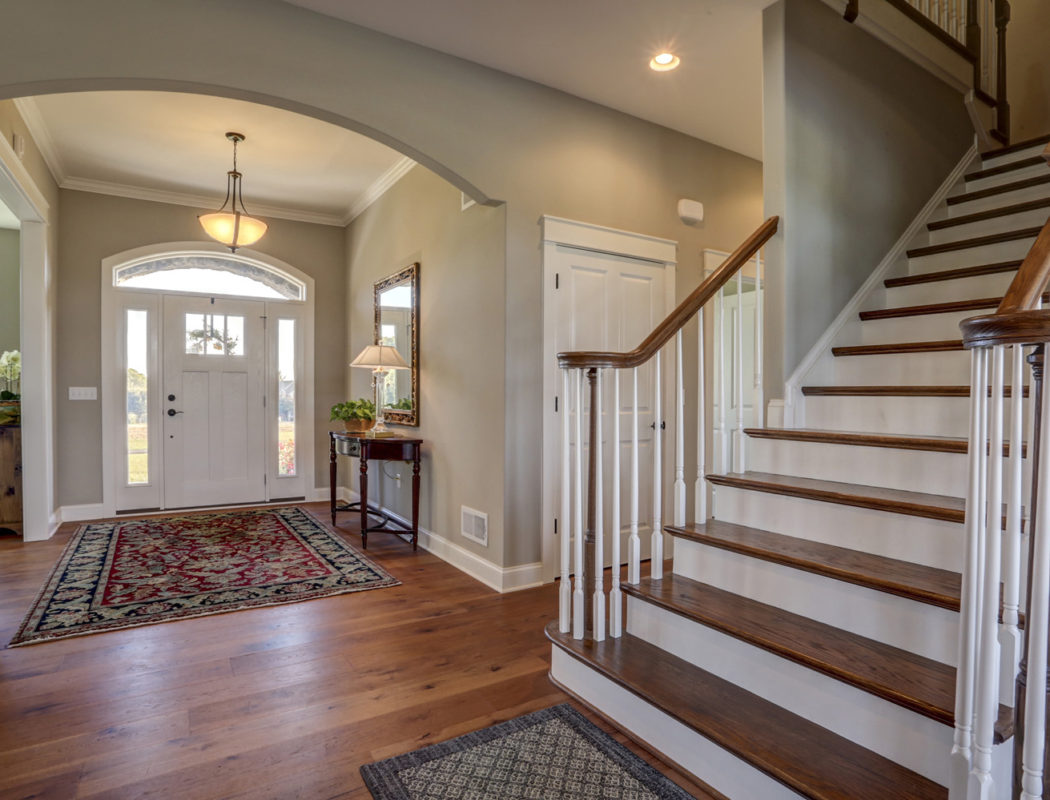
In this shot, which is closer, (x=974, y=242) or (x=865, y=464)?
(x=865, y=464)

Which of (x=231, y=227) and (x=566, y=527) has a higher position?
(x=231, y=227)

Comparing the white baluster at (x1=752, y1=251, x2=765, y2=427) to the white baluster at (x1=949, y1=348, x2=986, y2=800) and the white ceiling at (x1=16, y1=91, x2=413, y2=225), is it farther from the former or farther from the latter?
the white ceiling at (x1=16, y1=91, x2=413, y2=225)

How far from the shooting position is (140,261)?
5457mm

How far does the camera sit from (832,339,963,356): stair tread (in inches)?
102

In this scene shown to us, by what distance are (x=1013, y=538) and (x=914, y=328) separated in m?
2.08

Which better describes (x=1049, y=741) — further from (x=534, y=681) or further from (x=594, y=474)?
(x=534, y=681)

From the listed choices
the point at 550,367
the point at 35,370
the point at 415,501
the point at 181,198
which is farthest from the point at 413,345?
the point at 181,198

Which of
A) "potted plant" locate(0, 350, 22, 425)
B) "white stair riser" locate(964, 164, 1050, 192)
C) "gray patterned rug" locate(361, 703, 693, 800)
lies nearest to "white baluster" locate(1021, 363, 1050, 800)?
"gray patterned rug" locate(361, 703, 693, 800)

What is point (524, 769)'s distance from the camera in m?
1.82

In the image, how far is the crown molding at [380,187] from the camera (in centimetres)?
471

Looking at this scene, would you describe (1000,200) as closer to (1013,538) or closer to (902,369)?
(902,369)

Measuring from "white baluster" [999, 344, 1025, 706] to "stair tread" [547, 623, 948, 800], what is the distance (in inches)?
15.2

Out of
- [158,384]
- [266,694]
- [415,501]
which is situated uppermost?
[158,384]

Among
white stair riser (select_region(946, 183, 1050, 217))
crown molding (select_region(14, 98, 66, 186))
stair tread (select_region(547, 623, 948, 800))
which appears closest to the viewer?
stair tread (select_region(547, 623, 948, 800))
